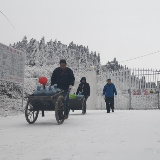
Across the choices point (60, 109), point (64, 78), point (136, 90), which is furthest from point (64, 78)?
point (136, 90)

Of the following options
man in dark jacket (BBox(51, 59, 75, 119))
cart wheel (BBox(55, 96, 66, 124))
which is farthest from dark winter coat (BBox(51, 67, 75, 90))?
cart wheel (BBox(55, 96, 66, 124))

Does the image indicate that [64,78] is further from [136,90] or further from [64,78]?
[136,90]

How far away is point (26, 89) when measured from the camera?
→ 14453mm

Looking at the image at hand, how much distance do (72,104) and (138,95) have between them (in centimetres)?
638

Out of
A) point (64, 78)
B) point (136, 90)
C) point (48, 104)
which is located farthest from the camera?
point (136, 90)

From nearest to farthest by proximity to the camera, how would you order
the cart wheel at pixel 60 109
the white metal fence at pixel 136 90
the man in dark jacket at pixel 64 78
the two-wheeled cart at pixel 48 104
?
1. the two-wheeled cart at pixel 48 104
2. the cart wheel at pixel 60 109
3. the man in dark jacket at pixel 64 78
4. the white metal fence at pixel 136 90

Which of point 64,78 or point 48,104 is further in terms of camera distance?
point 64,78

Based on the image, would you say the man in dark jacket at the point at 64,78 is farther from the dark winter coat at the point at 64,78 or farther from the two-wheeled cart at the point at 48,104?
the two-wheeled cart at the point at 48,104

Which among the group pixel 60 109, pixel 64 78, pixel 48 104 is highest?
pixel 64 78

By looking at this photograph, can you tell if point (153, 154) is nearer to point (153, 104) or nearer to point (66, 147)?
point (66, 147)

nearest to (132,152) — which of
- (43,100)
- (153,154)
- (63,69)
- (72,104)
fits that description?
(153,154)

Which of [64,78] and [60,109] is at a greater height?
[64,78]

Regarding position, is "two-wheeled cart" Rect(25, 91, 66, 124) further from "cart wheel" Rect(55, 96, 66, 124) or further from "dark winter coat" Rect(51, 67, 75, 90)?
"dark winter coat" Rect(51, 67, 75, 90)

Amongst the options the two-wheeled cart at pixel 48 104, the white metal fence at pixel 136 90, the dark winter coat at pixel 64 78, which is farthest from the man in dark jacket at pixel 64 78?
the white metal fence at pixel 136 90
